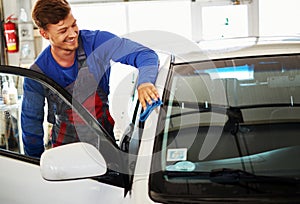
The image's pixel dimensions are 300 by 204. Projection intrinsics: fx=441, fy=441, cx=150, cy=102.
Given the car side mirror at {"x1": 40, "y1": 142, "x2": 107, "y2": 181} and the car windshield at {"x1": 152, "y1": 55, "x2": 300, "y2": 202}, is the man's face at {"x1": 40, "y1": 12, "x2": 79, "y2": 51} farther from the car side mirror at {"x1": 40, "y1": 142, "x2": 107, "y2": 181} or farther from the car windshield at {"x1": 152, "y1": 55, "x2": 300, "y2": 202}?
the car side mirror at {"x1": 40, "y1": 142, "x2": 107, "y2": 181}

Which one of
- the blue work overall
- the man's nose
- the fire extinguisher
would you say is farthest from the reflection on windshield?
the fire extinguisher

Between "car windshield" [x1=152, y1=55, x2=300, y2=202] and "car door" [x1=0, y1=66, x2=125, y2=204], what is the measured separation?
0.56 ft

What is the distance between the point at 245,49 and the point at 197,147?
0.49m

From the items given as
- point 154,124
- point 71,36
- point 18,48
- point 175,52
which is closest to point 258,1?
point 18,48

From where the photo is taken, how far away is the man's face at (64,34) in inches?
66.2

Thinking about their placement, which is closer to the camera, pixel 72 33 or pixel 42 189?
pixel 42 189

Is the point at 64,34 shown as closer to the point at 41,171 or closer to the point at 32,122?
the point at 32,122

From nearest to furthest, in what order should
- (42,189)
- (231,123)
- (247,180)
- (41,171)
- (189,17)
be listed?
1. (247,180)
2. (41,171)
3. (231,123)
4. (42,189)
5. (189,17)

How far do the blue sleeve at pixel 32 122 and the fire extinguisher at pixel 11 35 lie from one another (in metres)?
2.67

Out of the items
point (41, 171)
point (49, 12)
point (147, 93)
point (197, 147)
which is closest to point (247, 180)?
point (197, 147)

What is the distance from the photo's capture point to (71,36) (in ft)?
5.56

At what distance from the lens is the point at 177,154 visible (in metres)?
1.29

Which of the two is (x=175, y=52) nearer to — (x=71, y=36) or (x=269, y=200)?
(x=71, y=36)

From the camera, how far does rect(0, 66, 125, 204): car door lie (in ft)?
4.33
